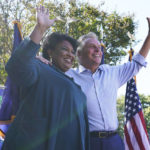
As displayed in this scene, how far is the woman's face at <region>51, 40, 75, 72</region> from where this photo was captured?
2517mm

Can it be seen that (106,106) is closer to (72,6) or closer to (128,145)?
(128,145)

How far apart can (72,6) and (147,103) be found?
35.6 meters

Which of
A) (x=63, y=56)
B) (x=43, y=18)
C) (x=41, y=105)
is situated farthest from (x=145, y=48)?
(x=41, y=105)

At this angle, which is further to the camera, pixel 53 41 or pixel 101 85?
pixel 101 85

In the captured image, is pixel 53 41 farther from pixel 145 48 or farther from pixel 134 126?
pixel 134 126

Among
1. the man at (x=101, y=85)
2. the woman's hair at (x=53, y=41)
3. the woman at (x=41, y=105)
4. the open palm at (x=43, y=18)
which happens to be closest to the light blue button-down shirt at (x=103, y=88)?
the man at (x=101, y=85)

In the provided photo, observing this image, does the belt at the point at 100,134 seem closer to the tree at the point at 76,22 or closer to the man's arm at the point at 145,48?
the man's arm at the point at 145,48

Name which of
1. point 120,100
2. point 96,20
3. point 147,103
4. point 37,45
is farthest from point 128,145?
point 147,103

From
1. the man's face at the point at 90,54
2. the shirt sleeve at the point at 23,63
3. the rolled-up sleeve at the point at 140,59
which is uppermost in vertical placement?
the man's face at the point at 90,54

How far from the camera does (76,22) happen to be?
37.1 feet

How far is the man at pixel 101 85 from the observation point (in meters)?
2.95

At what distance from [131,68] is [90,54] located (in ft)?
1.89

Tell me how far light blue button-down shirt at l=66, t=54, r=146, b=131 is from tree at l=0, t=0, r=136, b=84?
7.58 metres

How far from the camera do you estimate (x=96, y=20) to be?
11.8 m
